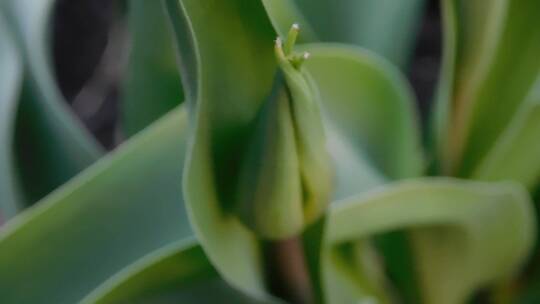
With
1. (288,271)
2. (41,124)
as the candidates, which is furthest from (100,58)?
(288,271)

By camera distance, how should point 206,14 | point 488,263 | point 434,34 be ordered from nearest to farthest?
point 206,14 → point 488,263 → point 434,34

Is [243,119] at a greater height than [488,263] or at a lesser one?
greater

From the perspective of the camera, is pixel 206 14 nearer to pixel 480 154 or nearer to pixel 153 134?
pixel 153 134

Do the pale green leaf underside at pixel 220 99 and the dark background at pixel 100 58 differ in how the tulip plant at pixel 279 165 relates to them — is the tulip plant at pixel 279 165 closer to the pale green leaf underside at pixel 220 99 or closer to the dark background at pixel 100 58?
the pale green leaf underside at pixel 220 99

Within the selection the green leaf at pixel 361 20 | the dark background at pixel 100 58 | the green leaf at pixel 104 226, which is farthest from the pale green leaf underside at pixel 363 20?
the dark background at pixel 100 58

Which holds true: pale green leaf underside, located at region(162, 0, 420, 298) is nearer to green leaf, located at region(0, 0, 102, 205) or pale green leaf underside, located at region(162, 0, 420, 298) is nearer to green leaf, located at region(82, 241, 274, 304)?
green leaf, located at region(82, 241, 274, 304)

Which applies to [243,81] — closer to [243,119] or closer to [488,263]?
[243,119]

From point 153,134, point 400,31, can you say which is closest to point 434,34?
point 400,31

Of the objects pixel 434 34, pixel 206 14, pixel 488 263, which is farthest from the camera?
pixel 434 34

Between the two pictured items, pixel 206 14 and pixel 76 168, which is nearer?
pixel 206 14
